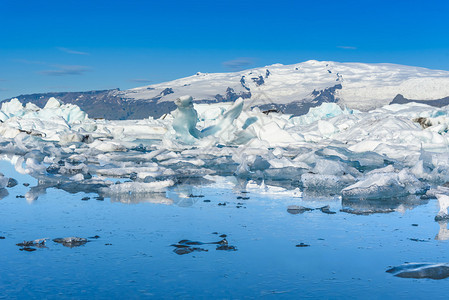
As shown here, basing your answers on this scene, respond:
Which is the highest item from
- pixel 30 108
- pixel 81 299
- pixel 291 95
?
pixel 291 95

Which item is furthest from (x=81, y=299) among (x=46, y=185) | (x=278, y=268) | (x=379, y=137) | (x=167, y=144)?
(x=379, y=137)

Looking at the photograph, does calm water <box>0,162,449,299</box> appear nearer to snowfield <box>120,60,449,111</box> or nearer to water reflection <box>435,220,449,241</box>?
water reflection <box>435,220,449,241</box>

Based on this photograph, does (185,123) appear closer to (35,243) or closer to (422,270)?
(35,243)

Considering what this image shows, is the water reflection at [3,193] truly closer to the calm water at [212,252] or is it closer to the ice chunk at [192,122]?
the calm water at [212,252]

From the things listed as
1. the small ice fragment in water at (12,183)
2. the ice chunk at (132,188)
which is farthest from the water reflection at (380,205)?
the small ice fragment in water at (12,183)

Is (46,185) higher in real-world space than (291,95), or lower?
lower

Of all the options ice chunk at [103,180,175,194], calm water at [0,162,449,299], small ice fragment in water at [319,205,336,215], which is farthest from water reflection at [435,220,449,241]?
ice chunk at [103,180,175,194]

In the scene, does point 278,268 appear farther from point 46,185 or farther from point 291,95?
point 291,95
